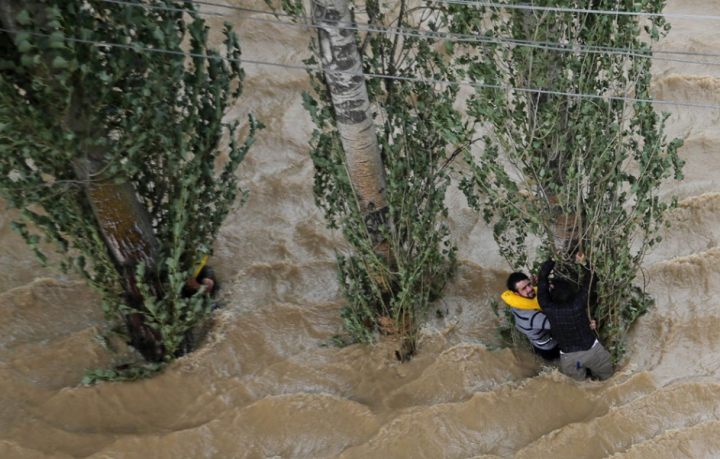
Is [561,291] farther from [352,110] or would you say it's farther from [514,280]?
[352,110]

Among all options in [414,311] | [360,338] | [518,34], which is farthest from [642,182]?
[360,338]

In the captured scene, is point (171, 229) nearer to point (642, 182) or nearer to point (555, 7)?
point (555, 7)

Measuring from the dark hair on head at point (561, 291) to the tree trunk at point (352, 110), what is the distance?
1.30 m

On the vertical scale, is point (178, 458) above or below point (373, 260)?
below

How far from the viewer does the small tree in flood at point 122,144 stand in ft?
12.8

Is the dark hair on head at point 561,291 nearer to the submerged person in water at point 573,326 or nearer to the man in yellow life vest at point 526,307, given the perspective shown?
the submerged person in water at point 573,326

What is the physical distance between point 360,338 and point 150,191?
80.2 inches

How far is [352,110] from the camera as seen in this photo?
4.35m

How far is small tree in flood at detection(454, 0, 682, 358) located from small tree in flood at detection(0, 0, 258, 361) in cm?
195

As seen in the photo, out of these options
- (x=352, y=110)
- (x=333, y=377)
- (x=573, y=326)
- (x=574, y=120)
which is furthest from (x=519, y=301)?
(x=352, y=110)

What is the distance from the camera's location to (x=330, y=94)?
441 cm

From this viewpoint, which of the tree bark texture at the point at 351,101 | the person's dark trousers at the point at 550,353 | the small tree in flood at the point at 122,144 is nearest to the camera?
the small tree in flood at the point at 122,144

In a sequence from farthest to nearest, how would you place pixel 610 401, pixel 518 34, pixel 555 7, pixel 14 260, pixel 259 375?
pixel 14 260 → pixel 259 375 → pixel 610 401 → pixel 518 34 → pixel 555 7

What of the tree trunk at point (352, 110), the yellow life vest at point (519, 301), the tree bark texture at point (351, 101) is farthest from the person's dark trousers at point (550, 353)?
the tree bark texture at point (351, 101)
